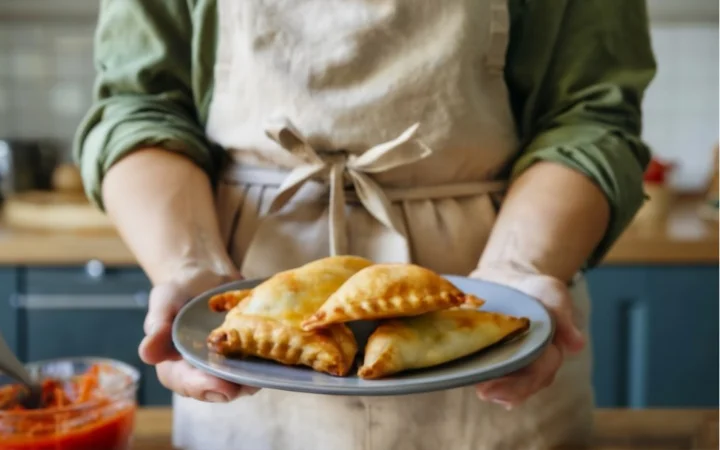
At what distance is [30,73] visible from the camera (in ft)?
7.04

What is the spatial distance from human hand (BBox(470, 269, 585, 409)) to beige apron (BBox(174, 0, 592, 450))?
11 centimetres

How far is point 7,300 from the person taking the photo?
1.64 m

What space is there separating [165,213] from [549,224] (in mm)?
338

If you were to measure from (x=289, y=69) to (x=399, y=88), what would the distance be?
103 millimetres

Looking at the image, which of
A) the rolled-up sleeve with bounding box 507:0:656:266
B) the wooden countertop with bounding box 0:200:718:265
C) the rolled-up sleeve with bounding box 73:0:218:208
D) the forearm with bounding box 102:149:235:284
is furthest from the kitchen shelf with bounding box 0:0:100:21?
the rolled-up sleeve with bounding box 507:0:656:266

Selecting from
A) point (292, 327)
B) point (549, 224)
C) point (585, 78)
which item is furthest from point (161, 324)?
point (585, 78)

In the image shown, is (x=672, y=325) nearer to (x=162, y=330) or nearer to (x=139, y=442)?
(x=139, y=442)

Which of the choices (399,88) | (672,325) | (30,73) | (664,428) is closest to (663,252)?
(672,325)

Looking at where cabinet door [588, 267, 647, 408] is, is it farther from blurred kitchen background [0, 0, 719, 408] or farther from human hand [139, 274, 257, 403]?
human hand [139, 274, 257, 403]

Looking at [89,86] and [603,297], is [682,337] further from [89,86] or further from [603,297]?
[89,86]

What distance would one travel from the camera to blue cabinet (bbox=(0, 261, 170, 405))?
5.39ft

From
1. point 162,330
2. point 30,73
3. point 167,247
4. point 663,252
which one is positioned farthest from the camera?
point 30,73

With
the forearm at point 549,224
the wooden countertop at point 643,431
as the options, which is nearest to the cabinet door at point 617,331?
the wooden countertop at point 643,431

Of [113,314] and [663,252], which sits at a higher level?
[663,252]
